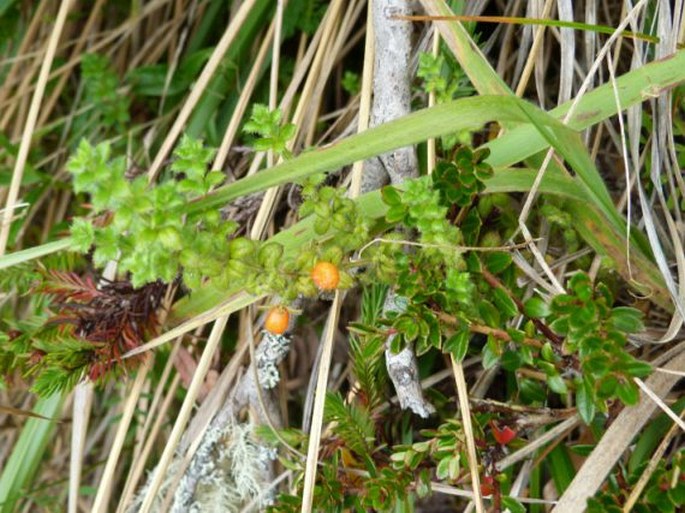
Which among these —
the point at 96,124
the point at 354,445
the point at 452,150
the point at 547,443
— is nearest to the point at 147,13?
the point at 96,124

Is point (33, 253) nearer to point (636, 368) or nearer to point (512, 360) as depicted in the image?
point (512, 360)

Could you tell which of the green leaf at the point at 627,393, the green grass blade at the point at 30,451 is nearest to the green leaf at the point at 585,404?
the green leaf at the point at 627,393

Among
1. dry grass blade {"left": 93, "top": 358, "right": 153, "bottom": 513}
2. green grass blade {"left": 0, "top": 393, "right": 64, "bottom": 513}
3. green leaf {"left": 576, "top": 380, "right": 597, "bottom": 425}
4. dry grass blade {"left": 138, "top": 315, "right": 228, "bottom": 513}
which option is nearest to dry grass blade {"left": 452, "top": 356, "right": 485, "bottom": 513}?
green leaf {"left": 576, "top": 380, "right": 597, "bottom": 425}

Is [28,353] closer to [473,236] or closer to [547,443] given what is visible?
[473,236]

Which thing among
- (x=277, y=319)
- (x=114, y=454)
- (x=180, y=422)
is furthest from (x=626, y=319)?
(x=114, y=454)

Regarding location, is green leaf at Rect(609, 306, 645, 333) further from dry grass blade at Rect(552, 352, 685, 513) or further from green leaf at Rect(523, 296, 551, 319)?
dry grass blade at Rect(552, 352, 685, 513)

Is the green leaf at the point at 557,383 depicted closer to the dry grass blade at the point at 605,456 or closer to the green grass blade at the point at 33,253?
the dry grass blade at the point at 605,456
